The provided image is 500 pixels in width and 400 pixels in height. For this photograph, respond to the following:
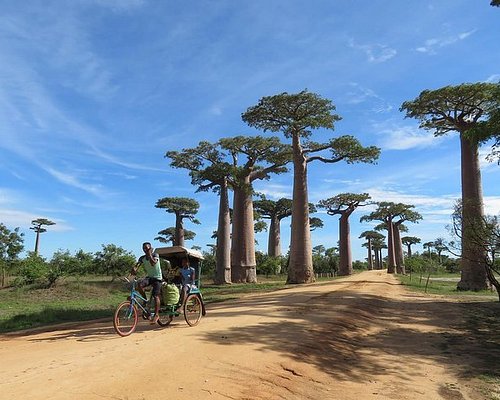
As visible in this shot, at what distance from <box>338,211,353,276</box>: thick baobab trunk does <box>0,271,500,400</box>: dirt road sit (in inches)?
1429

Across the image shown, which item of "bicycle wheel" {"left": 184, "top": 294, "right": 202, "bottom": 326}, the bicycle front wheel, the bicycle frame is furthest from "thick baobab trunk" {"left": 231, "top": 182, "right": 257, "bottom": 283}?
the bicycle frame

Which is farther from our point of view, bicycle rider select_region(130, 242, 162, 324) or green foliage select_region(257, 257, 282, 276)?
green foliage select_region(257, 257, 282, 276)

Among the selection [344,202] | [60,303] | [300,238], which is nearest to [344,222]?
[344,202]

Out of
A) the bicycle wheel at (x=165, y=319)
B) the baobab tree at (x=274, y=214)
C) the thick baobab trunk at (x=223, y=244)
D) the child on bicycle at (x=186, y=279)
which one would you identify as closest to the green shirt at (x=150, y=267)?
the bicycle wheel at (x=165, y=319)

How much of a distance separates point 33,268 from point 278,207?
30.0 m

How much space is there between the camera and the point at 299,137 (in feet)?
84.6

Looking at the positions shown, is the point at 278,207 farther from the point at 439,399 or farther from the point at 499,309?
the point at 439,399

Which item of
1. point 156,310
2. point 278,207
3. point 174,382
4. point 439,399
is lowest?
point 439,399

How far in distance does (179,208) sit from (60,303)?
2736cm

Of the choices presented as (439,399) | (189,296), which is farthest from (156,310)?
(439,399)

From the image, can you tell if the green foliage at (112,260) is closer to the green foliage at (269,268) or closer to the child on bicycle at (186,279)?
the green foliage at (269,268)

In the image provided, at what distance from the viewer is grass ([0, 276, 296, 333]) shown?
450 inches

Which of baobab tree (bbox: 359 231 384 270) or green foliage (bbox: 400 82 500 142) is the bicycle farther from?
baobab tree (bbox: 359 231 384 270)

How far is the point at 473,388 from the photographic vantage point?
5660 mm
